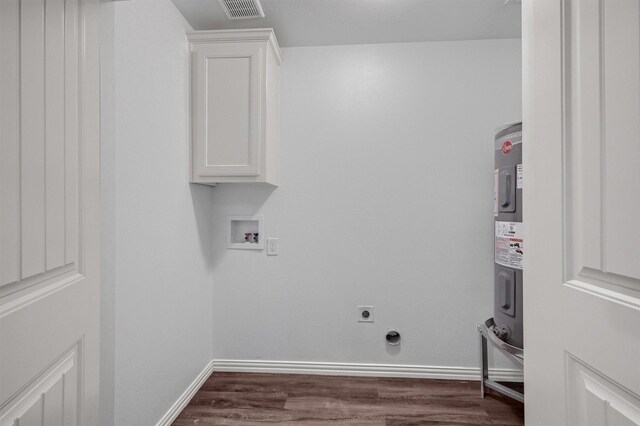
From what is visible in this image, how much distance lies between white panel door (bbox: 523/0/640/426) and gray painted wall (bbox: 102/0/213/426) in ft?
4.81

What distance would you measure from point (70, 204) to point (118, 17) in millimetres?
1059

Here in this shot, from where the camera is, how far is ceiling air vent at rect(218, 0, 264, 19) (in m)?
1.84

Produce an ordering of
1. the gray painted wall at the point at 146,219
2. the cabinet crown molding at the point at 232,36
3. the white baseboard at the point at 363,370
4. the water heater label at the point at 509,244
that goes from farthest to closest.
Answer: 1. the white baseboard at the point at 363,370
2. the cabinet crown molding at the point at 232,36
3. the water heater label at the point at 509,244
4. the gray painted wall at the point at 146,219

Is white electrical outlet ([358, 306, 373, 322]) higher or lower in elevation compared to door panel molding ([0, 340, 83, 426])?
lower

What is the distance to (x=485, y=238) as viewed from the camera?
231 cm

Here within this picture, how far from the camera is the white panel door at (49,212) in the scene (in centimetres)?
58

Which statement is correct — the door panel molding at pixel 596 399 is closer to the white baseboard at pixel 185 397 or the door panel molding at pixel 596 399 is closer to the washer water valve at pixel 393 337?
the washer water valve at pixel 393 337

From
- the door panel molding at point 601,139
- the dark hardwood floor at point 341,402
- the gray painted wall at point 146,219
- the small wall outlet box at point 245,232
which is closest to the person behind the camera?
the door panel molding at point 601,139

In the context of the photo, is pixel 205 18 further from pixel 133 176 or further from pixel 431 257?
pixel 431 257

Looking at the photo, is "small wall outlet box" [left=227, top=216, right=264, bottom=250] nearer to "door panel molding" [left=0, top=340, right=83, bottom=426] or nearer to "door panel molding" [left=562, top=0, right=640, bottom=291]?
"door panel molding" [left=0, top=340, right=83, bottom=426]

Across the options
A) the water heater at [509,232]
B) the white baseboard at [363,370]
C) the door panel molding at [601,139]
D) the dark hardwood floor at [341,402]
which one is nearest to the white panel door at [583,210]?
the door panel molding at [601,139]

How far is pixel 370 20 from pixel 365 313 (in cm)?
193

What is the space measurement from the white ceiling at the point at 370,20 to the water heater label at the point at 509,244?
4.14 feet

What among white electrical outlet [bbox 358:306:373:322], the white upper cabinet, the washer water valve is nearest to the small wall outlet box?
the white upper cabinet
